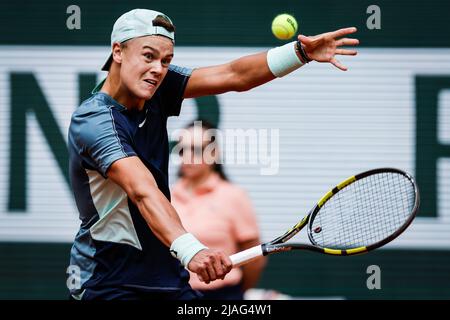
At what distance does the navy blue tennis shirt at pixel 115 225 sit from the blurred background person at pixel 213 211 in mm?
1663

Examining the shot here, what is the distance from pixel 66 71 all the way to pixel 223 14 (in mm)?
1195

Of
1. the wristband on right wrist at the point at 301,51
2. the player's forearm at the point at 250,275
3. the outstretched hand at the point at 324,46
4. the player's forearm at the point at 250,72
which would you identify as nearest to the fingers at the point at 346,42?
the outstretched hand at the point at 324,46

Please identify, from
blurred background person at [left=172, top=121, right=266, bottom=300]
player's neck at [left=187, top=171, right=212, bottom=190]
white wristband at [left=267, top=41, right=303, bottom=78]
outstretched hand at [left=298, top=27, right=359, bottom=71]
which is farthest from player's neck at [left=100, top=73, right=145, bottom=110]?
player's neck at [left=187, top=171, right=212, bottom=190]

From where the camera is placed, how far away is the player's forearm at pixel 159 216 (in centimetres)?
388

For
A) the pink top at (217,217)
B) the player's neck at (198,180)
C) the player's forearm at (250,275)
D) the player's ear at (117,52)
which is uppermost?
the player's ear at (117,52)

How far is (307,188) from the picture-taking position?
751 cm

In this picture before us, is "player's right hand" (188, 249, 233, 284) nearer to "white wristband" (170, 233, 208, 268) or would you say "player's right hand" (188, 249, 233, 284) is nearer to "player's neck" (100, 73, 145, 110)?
"white wristband" (170, 233, 208, 268)

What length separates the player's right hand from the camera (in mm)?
3734

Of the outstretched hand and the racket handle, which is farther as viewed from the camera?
the outstretched hand

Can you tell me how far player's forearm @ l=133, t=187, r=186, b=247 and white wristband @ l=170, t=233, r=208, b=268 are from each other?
0.11 ft

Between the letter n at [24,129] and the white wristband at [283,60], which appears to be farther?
the letter n at [24,129]

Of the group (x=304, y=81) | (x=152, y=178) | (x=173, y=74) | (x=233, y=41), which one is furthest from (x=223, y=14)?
(x=152, y=178)

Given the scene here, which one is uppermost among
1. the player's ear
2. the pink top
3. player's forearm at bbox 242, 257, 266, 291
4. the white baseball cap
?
the white baseball cap

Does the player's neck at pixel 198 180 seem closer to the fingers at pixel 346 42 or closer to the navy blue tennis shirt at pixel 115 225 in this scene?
the navy blue tennis shirt at pixel 115 225
